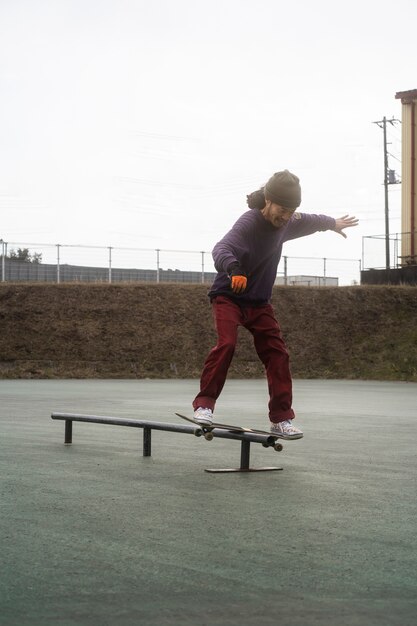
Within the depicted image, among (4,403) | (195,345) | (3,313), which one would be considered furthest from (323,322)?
(4,403)

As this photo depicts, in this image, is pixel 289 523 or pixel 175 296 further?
pixel 175 296

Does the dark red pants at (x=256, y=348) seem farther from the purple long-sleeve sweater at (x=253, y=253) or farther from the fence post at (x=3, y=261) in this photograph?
the fence post at (x=3, y=261)

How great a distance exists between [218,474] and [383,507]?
1682mm

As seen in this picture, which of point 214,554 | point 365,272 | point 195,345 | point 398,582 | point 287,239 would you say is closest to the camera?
point 398,582

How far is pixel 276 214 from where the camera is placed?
688cm

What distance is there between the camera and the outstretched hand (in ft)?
25.3

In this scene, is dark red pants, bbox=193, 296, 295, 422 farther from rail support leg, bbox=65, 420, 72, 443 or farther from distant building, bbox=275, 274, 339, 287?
distant building, bbox=275, 274, 339, 287

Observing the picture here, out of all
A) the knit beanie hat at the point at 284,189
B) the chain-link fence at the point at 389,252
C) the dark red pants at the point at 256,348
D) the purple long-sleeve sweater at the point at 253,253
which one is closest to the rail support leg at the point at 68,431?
the dark red pants at the point at 256,348

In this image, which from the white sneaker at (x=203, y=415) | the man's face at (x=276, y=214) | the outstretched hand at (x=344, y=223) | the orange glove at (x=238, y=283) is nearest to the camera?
the orange glove at (x=238, y=283)

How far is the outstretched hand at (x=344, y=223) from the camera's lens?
7.72 metres

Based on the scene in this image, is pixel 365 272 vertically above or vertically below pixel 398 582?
above

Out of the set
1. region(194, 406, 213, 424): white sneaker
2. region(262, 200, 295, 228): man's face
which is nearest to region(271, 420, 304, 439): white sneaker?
region(194, 406, 213, 424): white sneaker

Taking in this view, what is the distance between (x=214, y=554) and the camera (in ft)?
13.4

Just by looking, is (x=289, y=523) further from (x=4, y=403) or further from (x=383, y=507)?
(x=4, y=403)
